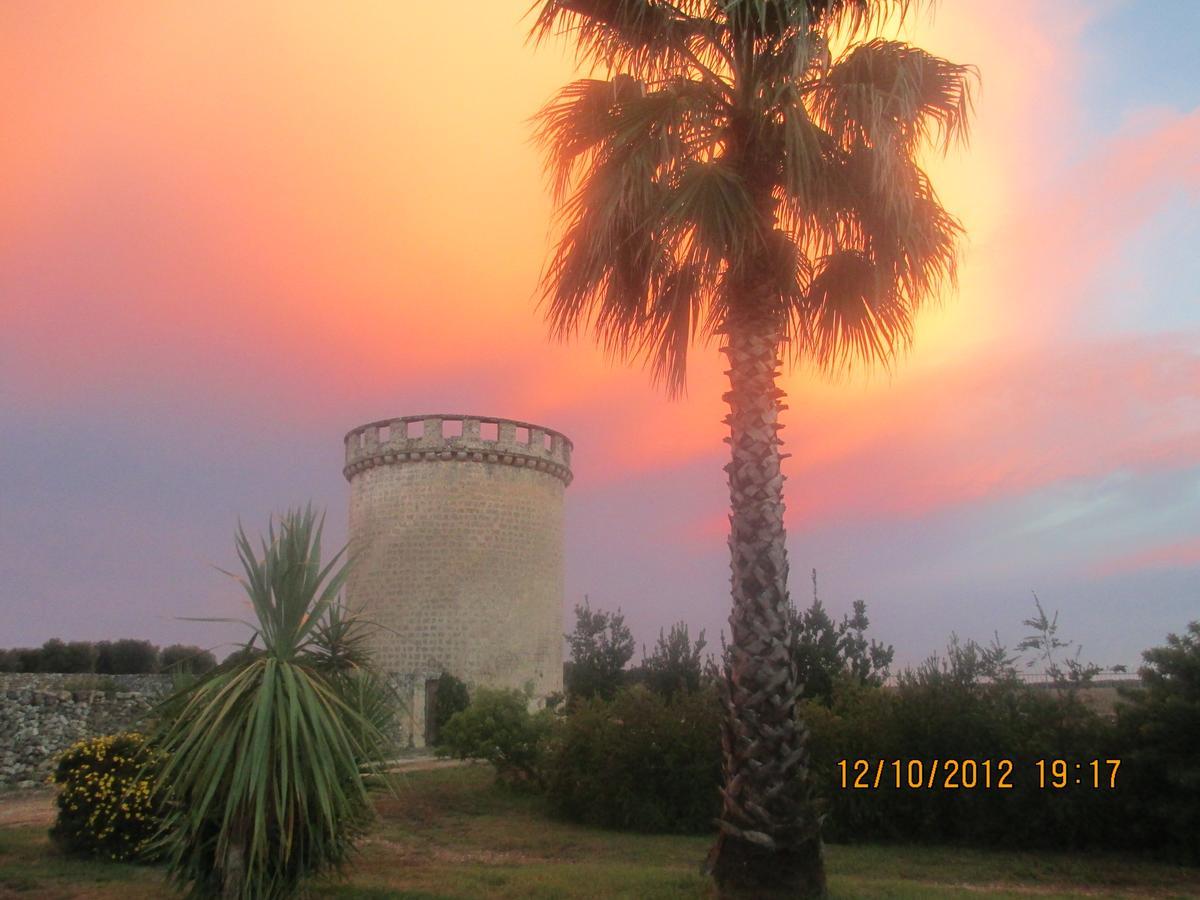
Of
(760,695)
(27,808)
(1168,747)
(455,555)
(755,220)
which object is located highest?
(755,220)

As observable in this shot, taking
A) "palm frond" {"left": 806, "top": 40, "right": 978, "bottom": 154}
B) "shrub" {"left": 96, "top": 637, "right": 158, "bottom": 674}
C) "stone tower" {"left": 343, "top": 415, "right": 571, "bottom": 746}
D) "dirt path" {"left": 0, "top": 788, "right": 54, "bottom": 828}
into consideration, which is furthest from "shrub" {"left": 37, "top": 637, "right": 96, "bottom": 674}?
"palm frond" {"left": 806, "top": 40, "right": 978, "bottom": 154}

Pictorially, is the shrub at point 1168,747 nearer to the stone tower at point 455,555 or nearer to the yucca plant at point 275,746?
the yucca plant at point 275,746

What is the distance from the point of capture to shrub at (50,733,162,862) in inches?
399

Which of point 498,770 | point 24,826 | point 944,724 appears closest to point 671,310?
point 944,724

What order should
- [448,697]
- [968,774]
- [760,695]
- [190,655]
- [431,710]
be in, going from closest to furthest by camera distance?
[760,695] → [968,774] → [448,697] → [431,710] → [190,655]

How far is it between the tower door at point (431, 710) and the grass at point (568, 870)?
12.5 m

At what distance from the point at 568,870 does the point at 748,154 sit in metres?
7.71

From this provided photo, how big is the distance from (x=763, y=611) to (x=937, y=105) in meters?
5.17

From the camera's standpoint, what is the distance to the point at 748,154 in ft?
29.6

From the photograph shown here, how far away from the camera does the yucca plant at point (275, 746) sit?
22.9ft

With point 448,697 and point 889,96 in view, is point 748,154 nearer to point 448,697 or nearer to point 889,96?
point 889,96

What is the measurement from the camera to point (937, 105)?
30.0 feet

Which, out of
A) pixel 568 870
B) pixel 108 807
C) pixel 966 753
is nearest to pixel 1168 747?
pixel 966 753

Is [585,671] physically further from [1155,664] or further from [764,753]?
[764,753]
